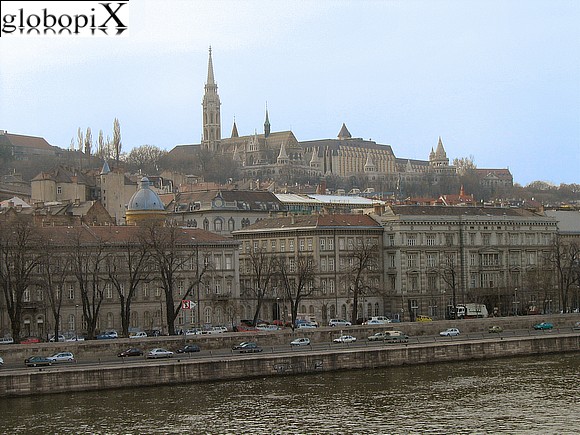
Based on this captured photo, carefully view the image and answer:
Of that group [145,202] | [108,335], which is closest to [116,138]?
[145,202]

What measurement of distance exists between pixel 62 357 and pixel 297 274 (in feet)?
91.7

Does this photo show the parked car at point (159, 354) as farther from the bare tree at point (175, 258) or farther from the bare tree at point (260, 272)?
the bare tree at point (260, 272)

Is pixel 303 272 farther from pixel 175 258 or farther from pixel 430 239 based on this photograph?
pixel 430 239

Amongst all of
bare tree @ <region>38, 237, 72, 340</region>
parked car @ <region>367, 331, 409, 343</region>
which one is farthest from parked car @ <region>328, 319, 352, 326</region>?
bare tree @ <region>38, 237, 72, 340</region>

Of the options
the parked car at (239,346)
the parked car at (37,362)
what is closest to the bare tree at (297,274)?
the parked car at (239,346)

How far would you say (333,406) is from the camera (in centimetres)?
4756

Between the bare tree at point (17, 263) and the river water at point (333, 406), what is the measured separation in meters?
12.9

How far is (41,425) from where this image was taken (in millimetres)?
44094

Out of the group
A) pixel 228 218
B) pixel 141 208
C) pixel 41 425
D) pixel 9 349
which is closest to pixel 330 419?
pixel 41 425

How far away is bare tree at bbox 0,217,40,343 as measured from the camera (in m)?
62.1

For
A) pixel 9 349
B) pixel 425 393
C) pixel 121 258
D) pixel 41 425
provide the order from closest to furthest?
1. pixel 41 425
2. pixel 425 393
3. pixel 9 349
4. pixel 121 258

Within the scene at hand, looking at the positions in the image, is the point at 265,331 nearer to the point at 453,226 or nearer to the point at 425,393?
the point at 425,393

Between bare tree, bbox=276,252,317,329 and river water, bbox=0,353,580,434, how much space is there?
71.9ft

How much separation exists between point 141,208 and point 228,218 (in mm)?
18151
